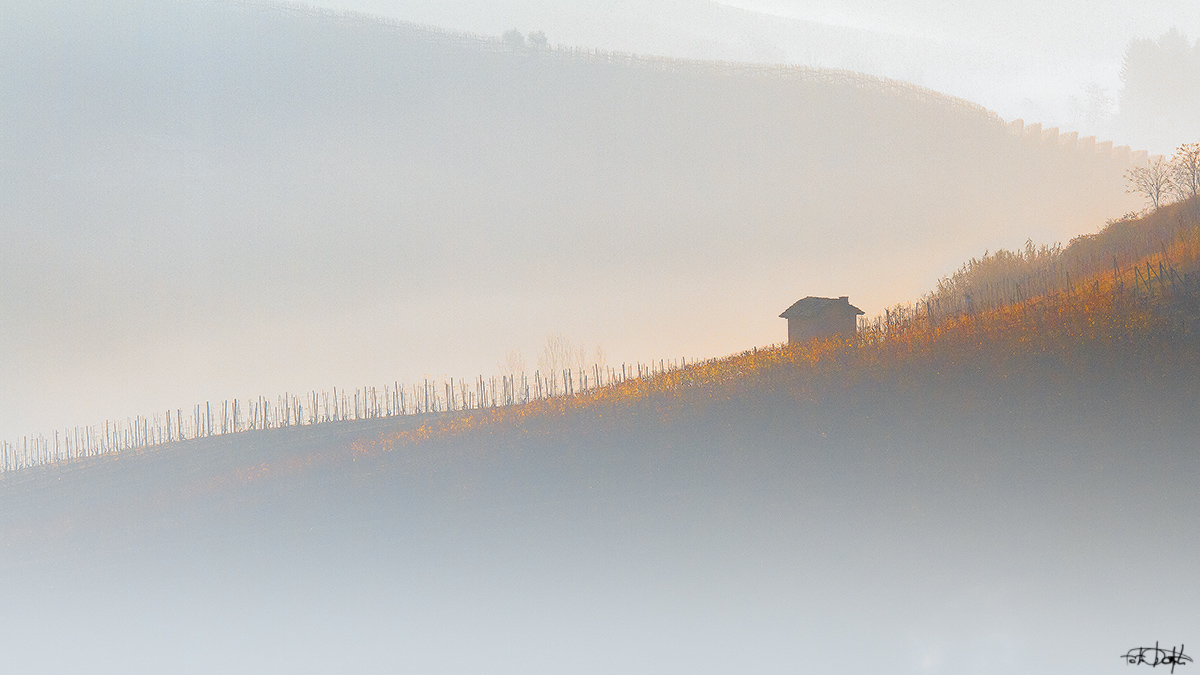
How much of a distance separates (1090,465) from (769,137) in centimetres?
684

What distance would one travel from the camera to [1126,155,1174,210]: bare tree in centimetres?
916

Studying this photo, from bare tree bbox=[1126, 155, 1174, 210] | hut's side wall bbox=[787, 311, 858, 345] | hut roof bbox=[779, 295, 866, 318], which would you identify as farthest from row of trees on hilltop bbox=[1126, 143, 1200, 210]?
hut's side wall bbox=[787, 311, 858, 345]

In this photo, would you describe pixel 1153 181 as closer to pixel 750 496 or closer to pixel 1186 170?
pixel 1186 170

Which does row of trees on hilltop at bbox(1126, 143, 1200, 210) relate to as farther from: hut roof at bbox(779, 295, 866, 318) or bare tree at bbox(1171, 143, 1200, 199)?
hut roof at bbox(779, 295, 866, 318)

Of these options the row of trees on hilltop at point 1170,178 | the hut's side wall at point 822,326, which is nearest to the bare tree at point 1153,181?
the row of trees on hilltop at point 1170,178

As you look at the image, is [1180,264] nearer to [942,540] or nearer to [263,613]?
[942,540]

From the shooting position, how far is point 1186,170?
8969mm

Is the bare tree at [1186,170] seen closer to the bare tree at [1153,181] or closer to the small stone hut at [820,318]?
the bare tree at [1153,181]

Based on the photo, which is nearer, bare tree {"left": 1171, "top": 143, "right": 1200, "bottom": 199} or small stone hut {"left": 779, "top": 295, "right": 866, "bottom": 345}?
bare tree {"left": 1171, "top": 143, "right": 1200, "bottom": 199}

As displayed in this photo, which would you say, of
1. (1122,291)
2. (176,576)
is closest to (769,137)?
(1122,291)

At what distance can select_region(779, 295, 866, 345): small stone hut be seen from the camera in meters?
10.1

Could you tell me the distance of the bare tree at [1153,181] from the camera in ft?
30.0

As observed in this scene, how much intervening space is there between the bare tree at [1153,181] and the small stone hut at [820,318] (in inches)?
152

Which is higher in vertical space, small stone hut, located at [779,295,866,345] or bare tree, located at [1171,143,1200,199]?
bare tree, located at [1171,143,1200,199]
